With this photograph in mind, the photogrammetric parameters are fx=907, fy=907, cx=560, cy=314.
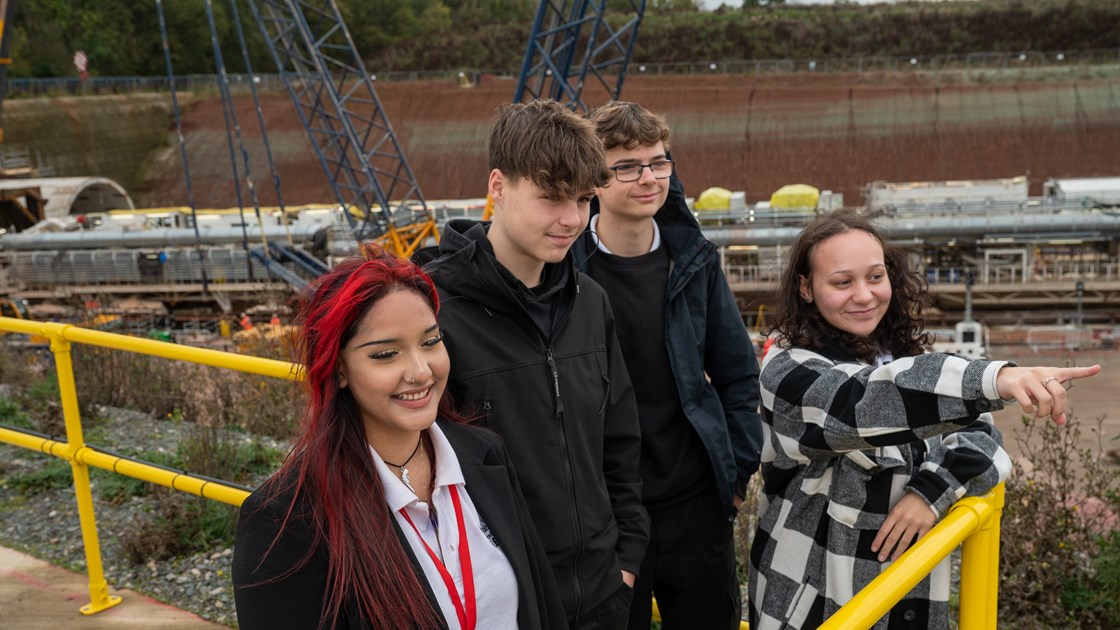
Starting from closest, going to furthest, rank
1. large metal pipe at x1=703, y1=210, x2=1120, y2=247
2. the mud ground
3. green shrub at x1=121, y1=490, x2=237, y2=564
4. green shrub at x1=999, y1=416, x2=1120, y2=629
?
green shrub at x1=999, y1=416, x2=1120, y2=629 → green shrub at x1=121, y1=490, x2=237, y2=564 → the mud ground → large metal pipe at x1=703, y1=210, x2=1120, y2=247

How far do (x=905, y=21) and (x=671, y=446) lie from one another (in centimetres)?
5893

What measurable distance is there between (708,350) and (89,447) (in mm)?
2601

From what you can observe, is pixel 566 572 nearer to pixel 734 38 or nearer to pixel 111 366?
pixel 111 366

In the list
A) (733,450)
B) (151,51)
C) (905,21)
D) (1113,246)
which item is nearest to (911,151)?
(1113,246)

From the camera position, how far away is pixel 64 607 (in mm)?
3957

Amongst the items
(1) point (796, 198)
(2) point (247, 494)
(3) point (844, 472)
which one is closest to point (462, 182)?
(1) point (796, 198)

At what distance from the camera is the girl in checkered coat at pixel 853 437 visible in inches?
72.2

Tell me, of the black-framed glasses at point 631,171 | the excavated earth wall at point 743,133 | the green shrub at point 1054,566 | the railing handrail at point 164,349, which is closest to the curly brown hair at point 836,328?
the black-framed glasses at point 631,171

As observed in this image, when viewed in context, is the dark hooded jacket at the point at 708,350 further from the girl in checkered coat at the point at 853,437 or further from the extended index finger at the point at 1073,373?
the extended index finger at the point at 1073,373

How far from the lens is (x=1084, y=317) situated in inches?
878

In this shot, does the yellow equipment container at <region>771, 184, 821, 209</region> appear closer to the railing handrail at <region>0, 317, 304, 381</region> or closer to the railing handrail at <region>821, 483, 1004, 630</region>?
the railing handrail at <region>0, 317, 304, 381</region>

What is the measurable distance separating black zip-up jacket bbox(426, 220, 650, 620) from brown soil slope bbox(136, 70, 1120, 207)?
36552mm

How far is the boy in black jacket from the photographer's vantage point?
2002 millimetres

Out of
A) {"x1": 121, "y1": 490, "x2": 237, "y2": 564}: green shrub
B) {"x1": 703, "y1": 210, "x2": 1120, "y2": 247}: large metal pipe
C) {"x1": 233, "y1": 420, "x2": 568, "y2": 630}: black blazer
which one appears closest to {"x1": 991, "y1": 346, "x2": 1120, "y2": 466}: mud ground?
{"x1": 703, "y1": 210, "x2": 1120, "y2": 247}: large metal pipe
